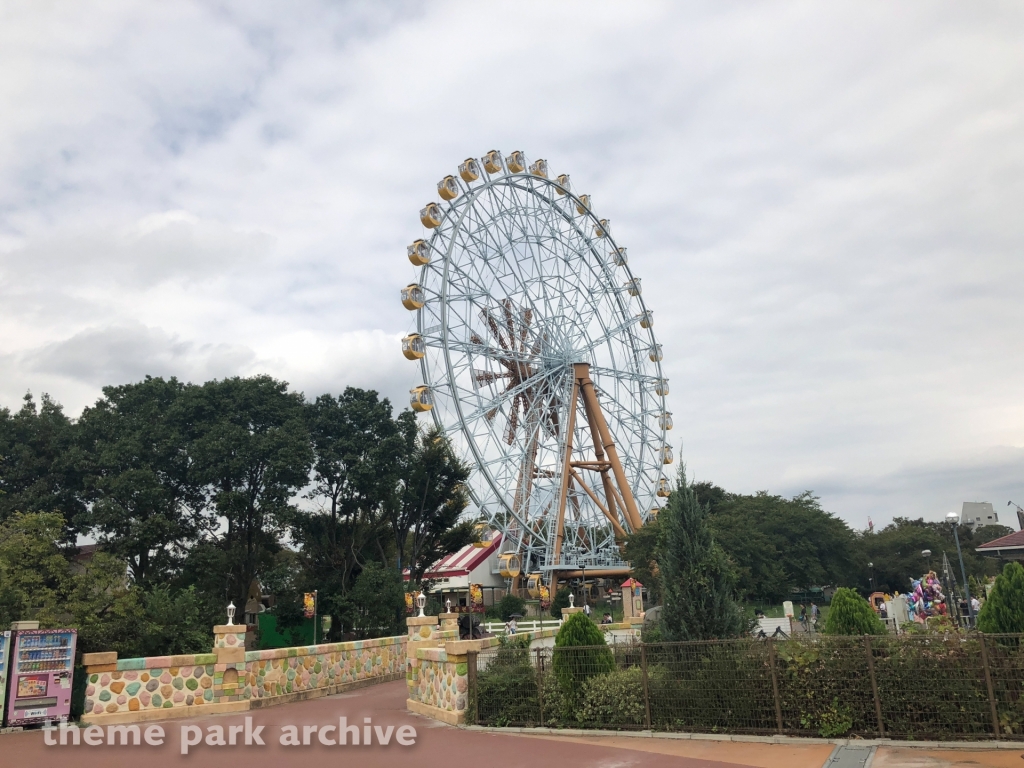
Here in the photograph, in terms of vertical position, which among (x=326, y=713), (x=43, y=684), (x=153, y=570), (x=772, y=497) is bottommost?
(x=326, y=713)

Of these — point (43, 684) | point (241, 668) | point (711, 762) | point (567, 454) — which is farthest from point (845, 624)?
point (567, 454)

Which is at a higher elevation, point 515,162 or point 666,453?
point 515,162

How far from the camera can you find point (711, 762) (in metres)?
9.80

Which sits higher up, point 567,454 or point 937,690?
point 567,454

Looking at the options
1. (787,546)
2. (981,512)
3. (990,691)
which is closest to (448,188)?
(990,691)

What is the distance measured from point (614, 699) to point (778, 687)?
8.55 feet

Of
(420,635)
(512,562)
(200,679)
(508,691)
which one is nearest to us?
(508,691)

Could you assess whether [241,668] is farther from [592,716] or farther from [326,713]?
[592,716]

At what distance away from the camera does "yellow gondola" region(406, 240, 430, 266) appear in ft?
106

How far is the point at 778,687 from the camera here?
11148 mm

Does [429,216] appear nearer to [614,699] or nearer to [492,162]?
[492,162]

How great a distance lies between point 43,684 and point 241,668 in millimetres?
4031

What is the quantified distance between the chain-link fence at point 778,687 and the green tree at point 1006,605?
23 cm

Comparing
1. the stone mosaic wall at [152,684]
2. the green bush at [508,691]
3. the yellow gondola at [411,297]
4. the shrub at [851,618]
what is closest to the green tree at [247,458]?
the yellow gondola at [411,297]
